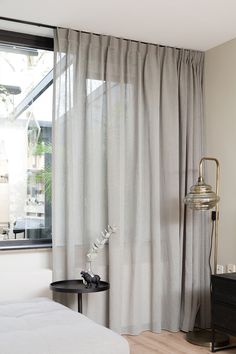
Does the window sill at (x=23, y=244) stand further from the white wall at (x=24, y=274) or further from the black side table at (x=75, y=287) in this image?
the black side table at (x=75, y=287)

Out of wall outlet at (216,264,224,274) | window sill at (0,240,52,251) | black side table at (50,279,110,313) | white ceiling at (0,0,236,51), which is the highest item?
white ceiling at (0,0,236,51)

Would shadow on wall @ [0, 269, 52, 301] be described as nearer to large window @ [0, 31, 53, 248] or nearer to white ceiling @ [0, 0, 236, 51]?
large window @ [0, 31, 53, 248]

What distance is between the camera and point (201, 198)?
4.21 metres

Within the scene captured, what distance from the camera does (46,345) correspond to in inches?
100

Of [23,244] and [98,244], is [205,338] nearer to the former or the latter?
[98,244]

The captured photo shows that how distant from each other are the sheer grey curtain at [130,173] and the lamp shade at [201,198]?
38cm

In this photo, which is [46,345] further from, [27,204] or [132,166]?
[132,166]

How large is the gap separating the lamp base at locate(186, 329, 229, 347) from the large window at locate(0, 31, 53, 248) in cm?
147

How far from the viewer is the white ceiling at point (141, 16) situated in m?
3.72

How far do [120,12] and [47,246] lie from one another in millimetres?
1946

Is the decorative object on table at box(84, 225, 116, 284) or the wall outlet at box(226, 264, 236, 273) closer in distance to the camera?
the decorative object on table at box(84, 225, 116, 284)

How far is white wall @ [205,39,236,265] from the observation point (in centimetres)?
451

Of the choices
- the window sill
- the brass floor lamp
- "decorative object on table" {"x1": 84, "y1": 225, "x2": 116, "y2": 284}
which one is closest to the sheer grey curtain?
"decorative object on table" {"x1": 84, "y1": 225, "x2": 116, "y2": 284}

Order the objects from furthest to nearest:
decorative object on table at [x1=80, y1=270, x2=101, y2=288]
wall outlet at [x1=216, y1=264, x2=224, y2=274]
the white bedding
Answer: wall outlet at [x1=216, y1=264, x2=224, y2=274], decorative object on table at [x1=80, y1=270, x2=101, y2=288], the white bedding
